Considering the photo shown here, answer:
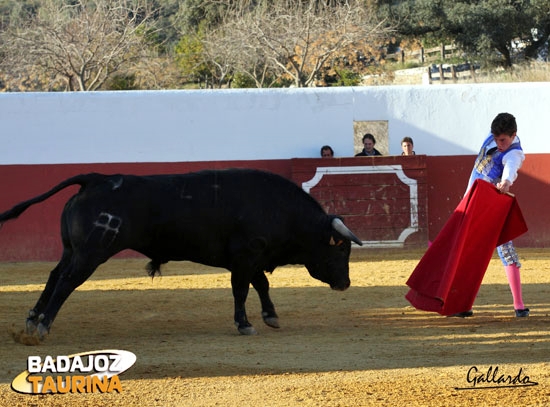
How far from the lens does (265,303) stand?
7223mm

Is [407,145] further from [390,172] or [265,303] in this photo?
[265,303]

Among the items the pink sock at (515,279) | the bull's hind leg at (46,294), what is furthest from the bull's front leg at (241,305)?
the pink sock at (515,279)

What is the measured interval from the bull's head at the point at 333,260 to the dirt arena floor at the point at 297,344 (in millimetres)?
357

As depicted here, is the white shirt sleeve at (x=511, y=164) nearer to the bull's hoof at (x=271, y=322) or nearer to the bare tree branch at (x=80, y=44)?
the bull's hoof at (x=271, y=322)

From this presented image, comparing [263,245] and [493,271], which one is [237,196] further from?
[493,271]

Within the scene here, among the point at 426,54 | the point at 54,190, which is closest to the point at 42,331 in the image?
the point at 54,190

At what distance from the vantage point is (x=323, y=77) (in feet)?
89.1

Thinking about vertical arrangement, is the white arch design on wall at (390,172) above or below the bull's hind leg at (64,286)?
below

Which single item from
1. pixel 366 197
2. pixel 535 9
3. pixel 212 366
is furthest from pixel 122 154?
pixel 535 9

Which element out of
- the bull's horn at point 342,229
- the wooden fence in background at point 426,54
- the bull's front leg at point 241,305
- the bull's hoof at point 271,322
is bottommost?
the wooden fence in background at point 426,54

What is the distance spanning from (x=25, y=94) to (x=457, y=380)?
9.08 metres

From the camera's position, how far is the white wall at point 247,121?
1280 cm

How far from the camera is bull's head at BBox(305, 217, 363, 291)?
725 centimetres

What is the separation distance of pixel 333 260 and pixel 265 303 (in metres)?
0.61
